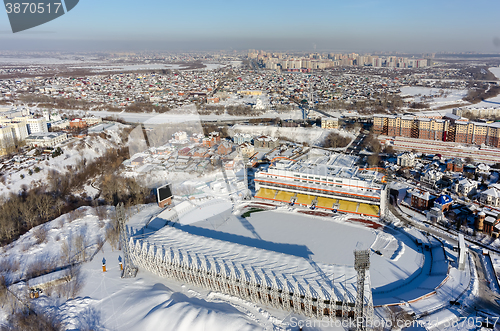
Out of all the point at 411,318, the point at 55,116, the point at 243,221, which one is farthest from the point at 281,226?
the point at 55,116

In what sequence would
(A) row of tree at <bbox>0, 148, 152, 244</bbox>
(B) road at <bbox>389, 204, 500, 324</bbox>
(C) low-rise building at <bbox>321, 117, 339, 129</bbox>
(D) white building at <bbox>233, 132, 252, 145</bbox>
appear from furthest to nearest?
(C) low-rise building at <bbox>321, 117, 339, 129</bbox> → (D) white building at <bbox>233, 132, 252, 145</bbox> → (A) row of tree at <bbox>0, 148, 152, 244</bbox> → (B) road at <bbox>389, 204, 500, 324</bbox>

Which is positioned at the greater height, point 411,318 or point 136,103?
point 136,103

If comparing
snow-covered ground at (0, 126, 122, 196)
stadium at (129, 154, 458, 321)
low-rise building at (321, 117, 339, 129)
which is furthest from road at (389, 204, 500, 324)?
low-rise building at (321, 117, 339, 129)

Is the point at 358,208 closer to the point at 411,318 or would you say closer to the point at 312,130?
the point at 411,318

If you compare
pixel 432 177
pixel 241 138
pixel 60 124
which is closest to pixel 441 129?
pixel 432 177

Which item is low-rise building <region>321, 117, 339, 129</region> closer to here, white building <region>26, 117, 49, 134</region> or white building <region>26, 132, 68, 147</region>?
white building <region>26, 132, 68, 147</region>

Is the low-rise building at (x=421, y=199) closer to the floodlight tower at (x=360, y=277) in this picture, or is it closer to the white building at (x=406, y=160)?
the white building at (x=406, y=160)

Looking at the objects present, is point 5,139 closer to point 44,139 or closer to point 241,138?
point 44,139

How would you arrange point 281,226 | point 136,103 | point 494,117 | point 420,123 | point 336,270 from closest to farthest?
point 336,270 < point 281,226 < point 420,123 < point 494,117 < point 136,103

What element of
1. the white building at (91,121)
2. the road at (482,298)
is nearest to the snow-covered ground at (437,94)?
the road at (482,298)
